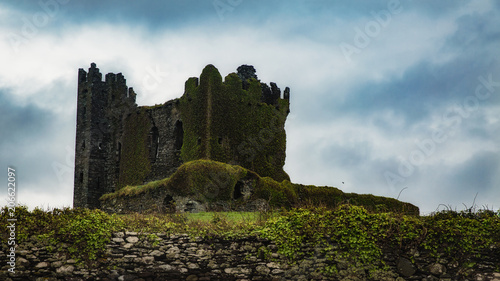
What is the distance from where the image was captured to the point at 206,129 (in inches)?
1334

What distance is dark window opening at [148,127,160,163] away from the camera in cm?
3797

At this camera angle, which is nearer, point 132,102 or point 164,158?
point 164,158

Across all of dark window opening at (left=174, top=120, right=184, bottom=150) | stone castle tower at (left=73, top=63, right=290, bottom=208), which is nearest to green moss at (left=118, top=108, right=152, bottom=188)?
stone castle tower at (left=73, top=63, right=290, bottom=208)

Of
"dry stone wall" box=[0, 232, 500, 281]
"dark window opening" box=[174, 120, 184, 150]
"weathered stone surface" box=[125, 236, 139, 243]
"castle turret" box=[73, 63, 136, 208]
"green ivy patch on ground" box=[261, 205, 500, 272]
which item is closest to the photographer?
"dry stone wall" box=[0, 232, 500, 281]

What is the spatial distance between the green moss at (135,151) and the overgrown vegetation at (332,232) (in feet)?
69.1

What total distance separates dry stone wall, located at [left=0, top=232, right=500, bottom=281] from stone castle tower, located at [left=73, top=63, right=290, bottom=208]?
1697 cm

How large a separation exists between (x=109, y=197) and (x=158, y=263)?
21003 mm

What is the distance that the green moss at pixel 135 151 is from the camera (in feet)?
126

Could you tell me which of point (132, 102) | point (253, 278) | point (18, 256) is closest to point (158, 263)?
point (253, 278)

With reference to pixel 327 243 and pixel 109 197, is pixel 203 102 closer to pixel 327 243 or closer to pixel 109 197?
pixel 109 197

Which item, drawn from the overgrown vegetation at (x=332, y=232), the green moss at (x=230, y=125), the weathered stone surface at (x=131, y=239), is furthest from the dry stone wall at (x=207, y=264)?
the green moss at (x=230, y=125)

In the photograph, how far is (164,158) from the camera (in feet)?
120

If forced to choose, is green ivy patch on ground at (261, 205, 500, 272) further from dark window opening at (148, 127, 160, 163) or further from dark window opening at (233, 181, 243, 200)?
dark window opening at (148, 127, 160, 163)

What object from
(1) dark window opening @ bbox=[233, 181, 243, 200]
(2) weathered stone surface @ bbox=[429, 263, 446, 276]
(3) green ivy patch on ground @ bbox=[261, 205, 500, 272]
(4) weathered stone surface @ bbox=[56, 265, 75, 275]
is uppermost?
(1) dark window opening @ bbox=[233, 181, 243, 200]
